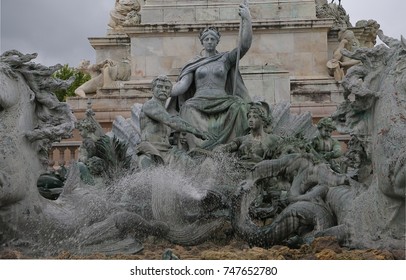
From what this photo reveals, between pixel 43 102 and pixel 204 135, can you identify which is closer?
pixel 43 102

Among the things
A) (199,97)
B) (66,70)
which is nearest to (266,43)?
(199,97)

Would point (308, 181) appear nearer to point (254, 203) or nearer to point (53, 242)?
point (254, 203)

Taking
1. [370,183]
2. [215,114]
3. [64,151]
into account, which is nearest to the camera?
[370,183]

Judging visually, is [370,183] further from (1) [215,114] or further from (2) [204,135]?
(1) [215,114]

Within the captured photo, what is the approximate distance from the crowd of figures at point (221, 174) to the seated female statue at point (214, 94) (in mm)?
20

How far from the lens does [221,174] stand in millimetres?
12461

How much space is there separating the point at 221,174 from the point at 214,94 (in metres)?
1.85

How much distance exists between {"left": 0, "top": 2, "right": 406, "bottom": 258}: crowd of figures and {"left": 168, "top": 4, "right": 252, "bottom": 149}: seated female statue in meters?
0.02

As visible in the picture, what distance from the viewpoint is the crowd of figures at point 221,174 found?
404 inches

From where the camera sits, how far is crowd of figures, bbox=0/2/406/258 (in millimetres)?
10273

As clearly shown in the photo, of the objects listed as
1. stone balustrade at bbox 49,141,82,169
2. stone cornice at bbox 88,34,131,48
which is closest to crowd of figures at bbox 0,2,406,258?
stone balustrade at bbox 49,141,82,169

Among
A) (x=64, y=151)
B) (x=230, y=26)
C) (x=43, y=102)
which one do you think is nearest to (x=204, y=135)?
(x=43, y=102)

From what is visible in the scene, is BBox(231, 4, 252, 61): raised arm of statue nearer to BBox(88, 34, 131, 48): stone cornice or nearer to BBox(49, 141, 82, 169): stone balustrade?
BBox(49, 141, 82, 169): stone balustrade
